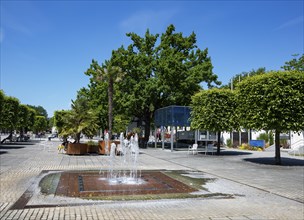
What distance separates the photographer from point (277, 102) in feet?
61.2

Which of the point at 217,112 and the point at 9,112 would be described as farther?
the point at 9,112

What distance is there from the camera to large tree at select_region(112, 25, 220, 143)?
3591 cm

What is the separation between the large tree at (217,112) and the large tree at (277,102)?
5868 mm

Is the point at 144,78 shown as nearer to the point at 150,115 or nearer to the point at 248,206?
the point at 150,115

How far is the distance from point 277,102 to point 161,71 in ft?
62.7

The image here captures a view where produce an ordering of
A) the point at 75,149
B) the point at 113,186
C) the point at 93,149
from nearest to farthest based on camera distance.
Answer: the point at 113,186
the point at 75,149
the point at 93,149

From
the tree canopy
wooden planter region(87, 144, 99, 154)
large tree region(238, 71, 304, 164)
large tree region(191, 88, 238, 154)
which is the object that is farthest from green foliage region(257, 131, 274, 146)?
wooden planter region(87, 144, 99, 154)

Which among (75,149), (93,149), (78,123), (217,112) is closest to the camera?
(75,149)

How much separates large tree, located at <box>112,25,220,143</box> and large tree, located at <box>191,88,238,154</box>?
9419 mm

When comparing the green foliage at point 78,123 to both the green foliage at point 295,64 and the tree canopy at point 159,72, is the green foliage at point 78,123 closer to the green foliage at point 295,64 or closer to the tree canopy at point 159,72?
the tree canopy at point 159,72

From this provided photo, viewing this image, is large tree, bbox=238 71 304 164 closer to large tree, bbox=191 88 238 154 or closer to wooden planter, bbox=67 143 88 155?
large tree, bbox=191 88 238 154

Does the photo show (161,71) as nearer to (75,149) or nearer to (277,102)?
(75,149)

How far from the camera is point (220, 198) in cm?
920

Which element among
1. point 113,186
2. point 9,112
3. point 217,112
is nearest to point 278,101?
point 217,112
